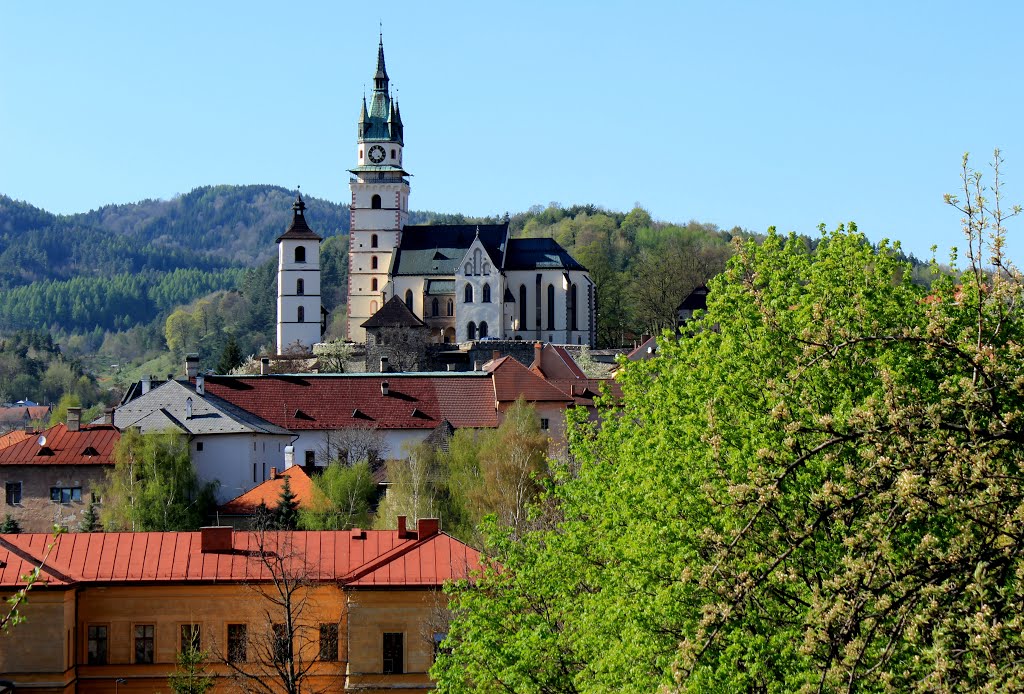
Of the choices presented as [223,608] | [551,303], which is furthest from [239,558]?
[551,303]

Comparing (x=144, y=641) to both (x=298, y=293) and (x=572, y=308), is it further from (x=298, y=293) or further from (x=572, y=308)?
(x=572, y=308)

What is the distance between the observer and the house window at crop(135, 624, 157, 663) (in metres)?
36.1

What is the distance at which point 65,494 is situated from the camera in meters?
61.3

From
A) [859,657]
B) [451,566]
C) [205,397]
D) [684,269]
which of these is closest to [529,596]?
[451,566]

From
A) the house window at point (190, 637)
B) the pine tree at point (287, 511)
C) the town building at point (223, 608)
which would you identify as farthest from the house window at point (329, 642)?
the pine tree at point (287, 511)

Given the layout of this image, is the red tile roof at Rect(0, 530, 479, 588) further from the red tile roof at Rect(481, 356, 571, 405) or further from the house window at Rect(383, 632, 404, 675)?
the red tile roof at Rect(481, 356, 571, 405)

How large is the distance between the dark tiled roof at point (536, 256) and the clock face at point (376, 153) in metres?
10.5

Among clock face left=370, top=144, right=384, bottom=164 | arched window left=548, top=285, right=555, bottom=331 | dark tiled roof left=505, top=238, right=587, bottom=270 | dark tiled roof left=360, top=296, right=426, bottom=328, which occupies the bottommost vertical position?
dark tiled roof left=360, top=296, right=426, bottom=328

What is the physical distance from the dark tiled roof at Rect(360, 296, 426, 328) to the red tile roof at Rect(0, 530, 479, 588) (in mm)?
54835

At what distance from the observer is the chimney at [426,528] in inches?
1485

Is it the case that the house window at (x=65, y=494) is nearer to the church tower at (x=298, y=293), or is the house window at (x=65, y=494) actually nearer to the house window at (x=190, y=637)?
the house window at (x=190, y=637)

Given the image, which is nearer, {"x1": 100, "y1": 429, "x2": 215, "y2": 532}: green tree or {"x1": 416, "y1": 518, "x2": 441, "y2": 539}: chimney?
{"x1": 416, "y1": 518, "x2": 441, "y2": 539}: chimney

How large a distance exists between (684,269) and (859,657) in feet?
367

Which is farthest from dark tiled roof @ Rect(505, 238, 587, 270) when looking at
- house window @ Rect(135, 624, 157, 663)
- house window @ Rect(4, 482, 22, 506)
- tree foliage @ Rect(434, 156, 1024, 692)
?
tree foliage @ Rect(434, 156, 1024, 692)
